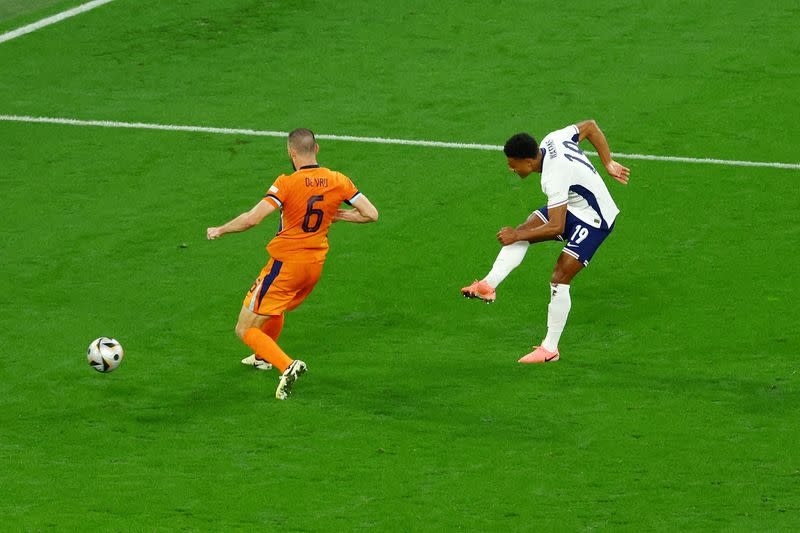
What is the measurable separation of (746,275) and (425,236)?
3520 millimetres

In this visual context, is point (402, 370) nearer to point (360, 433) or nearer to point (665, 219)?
point (360, 433)

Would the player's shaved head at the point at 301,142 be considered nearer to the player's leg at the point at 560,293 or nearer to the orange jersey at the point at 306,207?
the orange jersey at the point at 306,207

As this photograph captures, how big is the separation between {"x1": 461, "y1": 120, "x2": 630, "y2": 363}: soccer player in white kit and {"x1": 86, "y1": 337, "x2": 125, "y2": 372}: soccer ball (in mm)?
2968

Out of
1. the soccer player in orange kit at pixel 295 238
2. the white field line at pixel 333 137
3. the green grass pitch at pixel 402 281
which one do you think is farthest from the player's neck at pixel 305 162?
the white field line at pixel 333 137

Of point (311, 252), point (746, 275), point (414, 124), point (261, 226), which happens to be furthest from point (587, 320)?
point (414, 124)

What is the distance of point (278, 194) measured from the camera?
12742 millimetres

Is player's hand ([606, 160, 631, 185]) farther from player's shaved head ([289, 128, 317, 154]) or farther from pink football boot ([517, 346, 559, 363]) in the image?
player's shaved head ([289, 128, 317, 154])

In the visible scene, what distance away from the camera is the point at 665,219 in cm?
1761

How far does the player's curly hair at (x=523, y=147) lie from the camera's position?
43.4 ft

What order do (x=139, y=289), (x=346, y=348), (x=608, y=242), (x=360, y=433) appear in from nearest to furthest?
(x=360, y=433) < (x=346, y=348) < (x=139, y=289) < (x=608, y=242)

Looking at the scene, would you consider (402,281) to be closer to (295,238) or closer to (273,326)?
(273,326)

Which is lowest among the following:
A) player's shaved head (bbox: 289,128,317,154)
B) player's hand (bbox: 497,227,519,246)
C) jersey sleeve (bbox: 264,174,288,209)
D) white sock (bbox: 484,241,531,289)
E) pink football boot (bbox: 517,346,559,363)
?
pink football boot (bbox: 517,346,559,363)

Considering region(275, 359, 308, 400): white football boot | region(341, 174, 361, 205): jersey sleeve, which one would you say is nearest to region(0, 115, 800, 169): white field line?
region(341, 174, 361, 205): jersey sleeve

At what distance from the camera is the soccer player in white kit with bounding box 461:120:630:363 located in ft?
43.6
